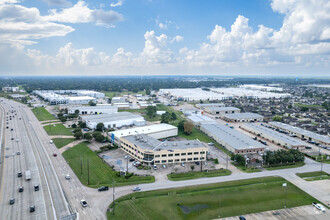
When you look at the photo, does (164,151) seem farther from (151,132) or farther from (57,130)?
(57,130)

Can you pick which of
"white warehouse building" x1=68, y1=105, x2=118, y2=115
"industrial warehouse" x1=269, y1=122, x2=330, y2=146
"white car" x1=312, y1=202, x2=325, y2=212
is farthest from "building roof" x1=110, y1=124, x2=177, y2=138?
"white warehouse building" x1=68, y1=105, x2=118, y2=115

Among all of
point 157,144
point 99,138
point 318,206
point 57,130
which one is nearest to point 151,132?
point 157,144

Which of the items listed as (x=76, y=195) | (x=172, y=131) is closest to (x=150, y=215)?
(x=76, y=195)

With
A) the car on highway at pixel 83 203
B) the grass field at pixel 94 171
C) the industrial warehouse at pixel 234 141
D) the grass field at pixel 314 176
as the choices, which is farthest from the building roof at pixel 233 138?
the car on highway at pixel 83 203

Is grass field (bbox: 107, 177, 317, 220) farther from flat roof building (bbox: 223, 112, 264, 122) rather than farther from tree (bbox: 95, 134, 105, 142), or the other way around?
flat roof building (bbox: 223, 112, 264, 122)

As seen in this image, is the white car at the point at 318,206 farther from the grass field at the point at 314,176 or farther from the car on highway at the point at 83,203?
the car on highway at the point at 83,203

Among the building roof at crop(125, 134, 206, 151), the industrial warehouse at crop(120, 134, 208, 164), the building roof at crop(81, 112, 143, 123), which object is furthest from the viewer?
the building roof at crop(81, 112, 143, 123)
